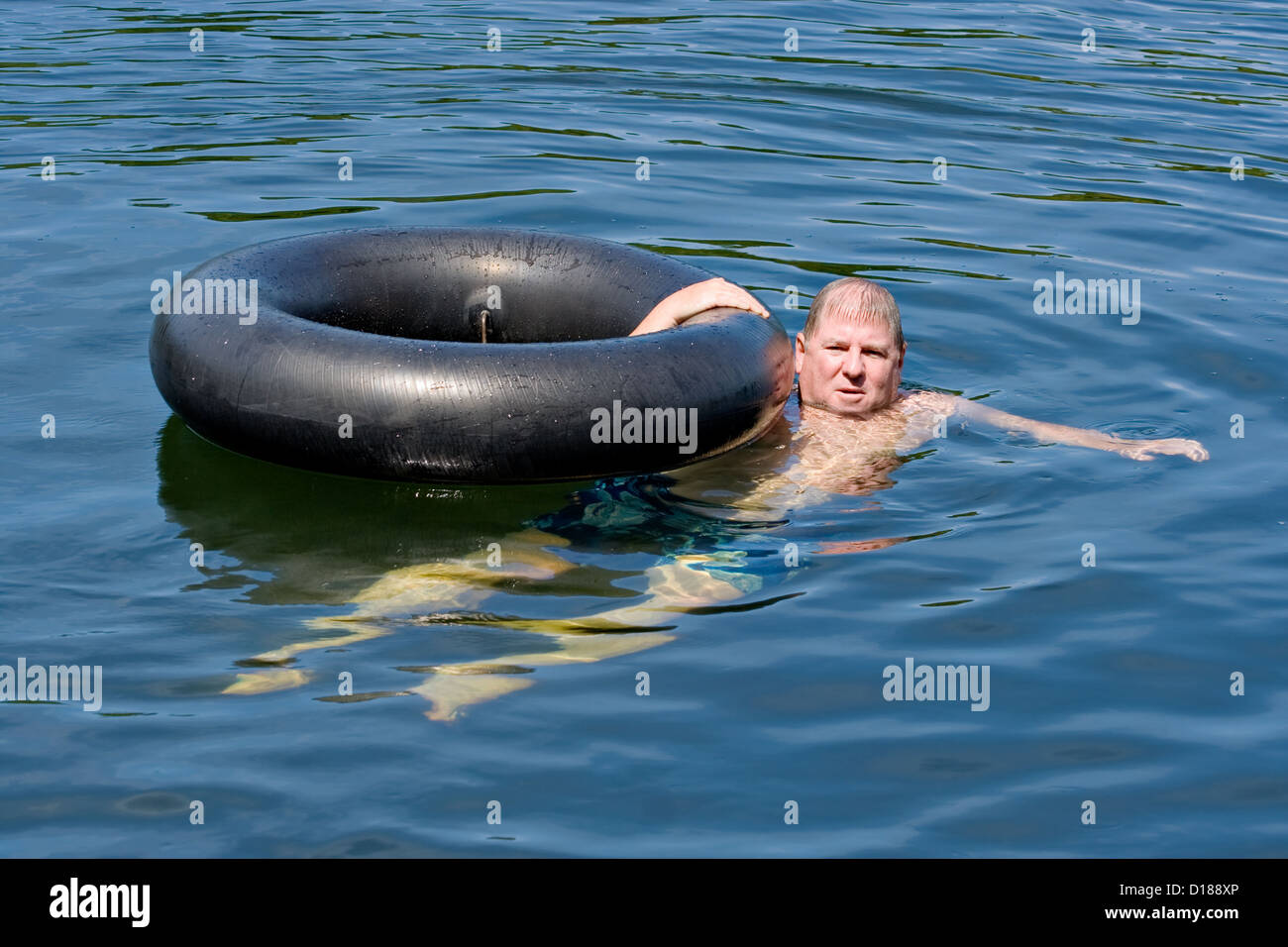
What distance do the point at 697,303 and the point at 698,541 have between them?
4.55 ft

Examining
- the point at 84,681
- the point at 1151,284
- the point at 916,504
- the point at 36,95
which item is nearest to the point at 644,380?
the point at 916,504

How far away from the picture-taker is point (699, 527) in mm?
5809

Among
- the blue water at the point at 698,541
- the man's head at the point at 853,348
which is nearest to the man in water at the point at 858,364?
the man's head at the point at 853,348

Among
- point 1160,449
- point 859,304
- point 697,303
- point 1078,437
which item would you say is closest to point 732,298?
point 697,303

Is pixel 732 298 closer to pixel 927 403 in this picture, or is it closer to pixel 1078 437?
pixel 927 403

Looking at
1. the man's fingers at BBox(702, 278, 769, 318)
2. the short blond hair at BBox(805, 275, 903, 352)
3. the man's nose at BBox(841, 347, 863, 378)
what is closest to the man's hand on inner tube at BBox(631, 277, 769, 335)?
the man's fingers at BBox(702, 278, 769, 318)

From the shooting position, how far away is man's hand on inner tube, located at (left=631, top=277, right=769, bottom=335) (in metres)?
6.61

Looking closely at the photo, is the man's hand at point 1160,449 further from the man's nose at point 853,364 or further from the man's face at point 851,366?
the man's nose at point 853,364

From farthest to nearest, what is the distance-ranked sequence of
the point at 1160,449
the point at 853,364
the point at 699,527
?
1. the point at 853,364
2. the point at 1160,449
3. the point at 699,527

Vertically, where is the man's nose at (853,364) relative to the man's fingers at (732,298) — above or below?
below

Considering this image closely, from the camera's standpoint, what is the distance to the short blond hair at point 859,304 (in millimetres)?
6641

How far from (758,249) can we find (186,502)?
4312 mm

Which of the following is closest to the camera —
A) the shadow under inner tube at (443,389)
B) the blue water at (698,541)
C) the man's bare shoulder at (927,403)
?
the blue water at (698,541)
